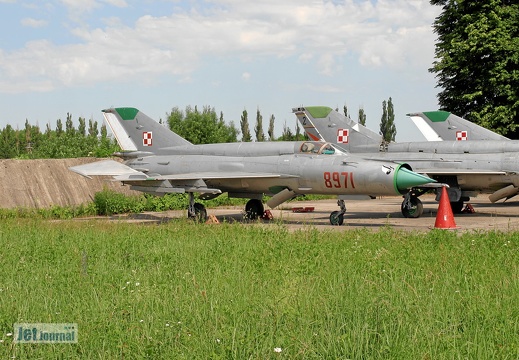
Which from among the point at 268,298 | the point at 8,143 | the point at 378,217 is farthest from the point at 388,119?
the point at 268,298

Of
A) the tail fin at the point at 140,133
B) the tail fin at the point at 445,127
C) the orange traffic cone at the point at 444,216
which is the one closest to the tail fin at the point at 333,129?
the tail fin at the point at 445,127

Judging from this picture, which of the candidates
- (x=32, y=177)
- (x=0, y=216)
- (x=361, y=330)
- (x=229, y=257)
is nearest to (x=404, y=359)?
(x=361, y=330)

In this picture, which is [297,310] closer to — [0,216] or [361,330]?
[361,330]

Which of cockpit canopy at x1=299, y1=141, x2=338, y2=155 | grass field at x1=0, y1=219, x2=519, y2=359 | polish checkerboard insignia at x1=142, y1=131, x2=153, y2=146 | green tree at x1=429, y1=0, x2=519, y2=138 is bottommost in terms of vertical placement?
grass field at x1=0, y1=219, x2=519, y2=359

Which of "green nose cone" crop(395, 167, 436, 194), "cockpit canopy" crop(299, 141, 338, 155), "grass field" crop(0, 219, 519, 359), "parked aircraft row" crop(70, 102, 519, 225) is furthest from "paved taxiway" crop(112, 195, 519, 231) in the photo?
"grass field" crop(0, 219, 519, 359)

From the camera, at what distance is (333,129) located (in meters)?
21.0

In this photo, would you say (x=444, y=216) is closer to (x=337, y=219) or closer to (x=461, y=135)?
(x=337, y=219)

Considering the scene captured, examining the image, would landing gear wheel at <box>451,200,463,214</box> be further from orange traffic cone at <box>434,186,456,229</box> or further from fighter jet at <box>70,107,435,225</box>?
orange traffic cone at <box>434,186,456,229</box>

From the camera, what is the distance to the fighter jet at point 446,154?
1902 centimetres

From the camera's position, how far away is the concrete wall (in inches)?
772

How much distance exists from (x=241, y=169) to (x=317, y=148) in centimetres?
206

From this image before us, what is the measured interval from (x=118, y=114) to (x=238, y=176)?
4.70 metres

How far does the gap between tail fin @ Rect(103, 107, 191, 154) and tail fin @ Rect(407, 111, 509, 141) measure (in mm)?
8359

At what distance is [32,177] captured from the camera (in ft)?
66.2
